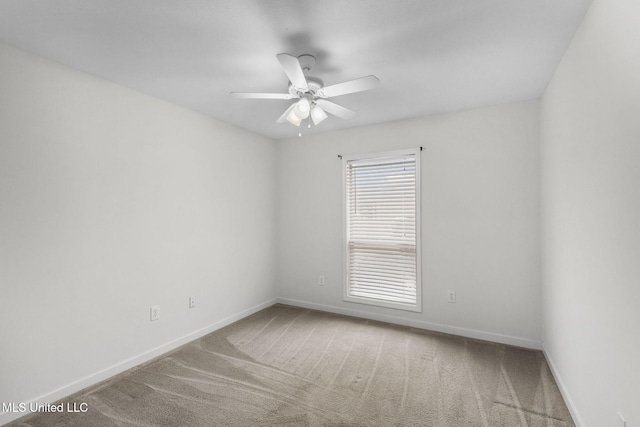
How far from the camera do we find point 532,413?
2.07 m

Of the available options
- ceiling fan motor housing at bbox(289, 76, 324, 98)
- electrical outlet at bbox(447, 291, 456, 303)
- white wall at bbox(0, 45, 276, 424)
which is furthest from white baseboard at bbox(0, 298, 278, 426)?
ceiling fan motor housing at bbox(289, 76, 324, 98)

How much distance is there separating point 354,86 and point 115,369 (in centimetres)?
294

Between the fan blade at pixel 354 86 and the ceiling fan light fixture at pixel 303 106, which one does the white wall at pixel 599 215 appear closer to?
the fan blade at pixel 354 86

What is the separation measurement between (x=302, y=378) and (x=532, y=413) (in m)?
1.64

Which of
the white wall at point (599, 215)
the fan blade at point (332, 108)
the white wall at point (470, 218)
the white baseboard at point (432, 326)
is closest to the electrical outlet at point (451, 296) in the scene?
the white wall at point (470, 218)

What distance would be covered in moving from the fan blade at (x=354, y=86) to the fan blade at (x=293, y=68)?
174 millimetres

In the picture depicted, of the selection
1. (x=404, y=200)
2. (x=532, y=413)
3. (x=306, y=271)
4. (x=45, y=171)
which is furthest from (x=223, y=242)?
(x=532, y=413)

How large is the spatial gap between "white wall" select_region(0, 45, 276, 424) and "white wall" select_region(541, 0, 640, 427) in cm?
325

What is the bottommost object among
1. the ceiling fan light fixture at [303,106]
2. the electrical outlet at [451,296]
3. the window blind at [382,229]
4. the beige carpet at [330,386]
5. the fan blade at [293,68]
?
the beige carpet at [330,386]

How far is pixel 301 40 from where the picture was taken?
1966 mm

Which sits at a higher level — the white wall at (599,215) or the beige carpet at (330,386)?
the white wall at (599,215)

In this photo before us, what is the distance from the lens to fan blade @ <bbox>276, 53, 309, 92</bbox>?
1.72 m

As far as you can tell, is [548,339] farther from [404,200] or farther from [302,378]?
[302,378]

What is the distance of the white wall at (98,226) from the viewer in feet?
6.71
